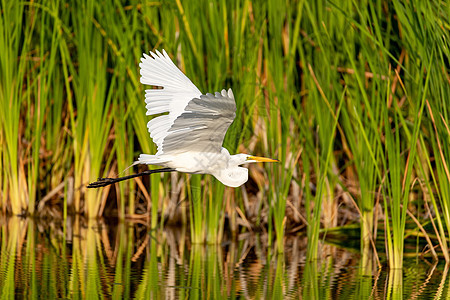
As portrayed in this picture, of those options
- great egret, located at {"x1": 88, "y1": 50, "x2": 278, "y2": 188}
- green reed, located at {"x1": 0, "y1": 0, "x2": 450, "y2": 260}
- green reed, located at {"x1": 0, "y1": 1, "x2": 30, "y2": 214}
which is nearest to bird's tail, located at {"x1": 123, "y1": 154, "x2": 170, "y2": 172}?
great egret, located at {"x1": 88, "y1": 50, "x2": 278, "y2": 188}

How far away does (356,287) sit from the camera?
4.88 meters

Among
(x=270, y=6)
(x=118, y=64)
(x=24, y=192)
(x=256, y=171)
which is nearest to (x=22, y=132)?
(x=24, y=192)

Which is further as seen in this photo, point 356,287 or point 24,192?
point 24,192

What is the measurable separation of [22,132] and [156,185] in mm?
1800

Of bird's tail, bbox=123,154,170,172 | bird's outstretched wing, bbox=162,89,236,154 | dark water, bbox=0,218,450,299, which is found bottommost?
dark water, bbox=0,218,450,299

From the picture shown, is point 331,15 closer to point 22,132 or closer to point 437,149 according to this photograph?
point 437,149

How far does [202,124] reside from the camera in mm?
4211

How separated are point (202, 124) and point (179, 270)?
148 cm

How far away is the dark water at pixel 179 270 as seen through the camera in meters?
4.69

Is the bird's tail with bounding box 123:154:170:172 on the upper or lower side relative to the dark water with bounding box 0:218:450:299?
upper

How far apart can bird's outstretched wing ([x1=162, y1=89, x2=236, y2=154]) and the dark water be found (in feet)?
2.78

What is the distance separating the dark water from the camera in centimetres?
469

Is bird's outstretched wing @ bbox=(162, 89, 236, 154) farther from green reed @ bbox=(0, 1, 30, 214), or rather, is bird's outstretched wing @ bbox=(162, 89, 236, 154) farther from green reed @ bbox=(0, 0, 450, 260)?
green reed @ bbox=(0, 1, 30, 214)

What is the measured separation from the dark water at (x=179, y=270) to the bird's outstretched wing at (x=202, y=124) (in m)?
0.85
